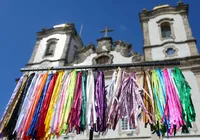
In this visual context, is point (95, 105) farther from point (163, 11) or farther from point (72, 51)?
point (163, 11)

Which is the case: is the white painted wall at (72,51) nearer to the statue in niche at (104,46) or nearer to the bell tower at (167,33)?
the statue in niche at (104,46)

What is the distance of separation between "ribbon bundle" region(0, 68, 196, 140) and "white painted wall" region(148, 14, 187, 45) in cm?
1114

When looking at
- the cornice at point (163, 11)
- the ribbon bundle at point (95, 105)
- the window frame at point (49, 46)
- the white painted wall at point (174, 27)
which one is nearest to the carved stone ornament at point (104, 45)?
the white painted wall at point (174, 27)

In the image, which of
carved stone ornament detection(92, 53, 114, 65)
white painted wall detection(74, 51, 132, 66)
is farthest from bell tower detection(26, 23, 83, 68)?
carved stone ornament detection(92, 53, 114, 65)

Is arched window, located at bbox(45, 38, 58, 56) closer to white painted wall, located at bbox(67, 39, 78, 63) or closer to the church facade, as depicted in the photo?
the church facade

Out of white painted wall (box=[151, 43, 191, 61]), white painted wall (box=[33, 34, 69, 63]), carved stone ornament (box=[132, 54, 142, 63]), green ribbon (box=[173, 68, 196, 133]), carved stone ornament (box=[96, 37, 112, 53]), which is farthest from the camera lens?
white painted wall (box=[33, 34, 69, 63])

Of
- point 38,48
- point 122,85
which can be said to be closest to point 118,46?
point 38,48

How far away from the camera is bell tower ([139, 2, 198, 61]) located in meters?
16.2

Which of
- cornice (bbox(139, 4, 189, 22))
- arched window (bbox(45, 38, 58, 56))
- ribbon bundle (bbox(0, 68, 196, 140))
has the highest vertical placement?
cornice (bbox(139, 4, 189, 22))

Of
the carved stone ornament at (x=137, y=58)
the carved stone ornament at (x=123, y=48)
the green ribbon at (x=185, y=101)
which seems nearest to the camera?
the green ribbon at (x=185, y=101)

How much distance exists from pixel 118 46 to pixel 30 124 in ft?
42.2

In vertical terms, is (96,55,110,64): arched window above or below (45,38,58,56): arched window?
below

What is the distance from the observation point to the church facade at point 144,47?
50.7ft

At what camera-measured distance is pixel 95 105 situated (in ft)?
19.4
